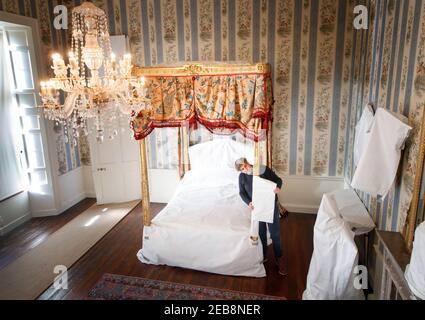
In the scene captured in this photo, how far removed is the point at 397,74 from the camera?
2484mm

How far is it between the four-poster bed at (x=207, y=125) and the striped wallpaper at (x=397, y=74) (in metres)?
1.10

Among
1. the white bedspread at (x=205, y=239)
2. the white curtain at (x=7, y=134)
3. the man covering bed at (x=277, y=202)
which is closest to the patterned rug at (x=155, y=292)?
the white bedspread at (x=205, y=239)

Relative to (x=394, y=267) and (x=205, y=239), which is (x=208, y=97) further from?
(x=394, y=267)

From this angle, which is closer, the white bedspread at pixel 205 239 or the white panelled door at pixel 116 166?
the white bedspread at pixel 205 239

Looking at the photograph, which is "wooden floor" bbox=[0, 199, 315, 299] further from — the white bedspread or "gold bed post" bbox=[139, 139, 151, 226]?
"gold bed post" bbox=[139, 139, 151, 226]

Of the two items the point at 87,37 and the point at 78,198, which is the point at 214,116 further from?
the point at 78,198

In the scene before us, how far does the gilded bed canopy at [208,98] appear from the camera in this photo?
3127 millimetres

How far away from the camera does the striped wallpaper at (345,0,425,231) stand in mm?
2113

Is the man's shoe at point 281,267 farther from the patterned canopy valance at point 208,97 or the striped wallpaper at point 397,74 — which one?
the patterned canopy valance at point 208,97

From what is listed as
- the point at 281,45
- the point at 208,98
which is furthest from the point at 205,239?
the point at 281,45

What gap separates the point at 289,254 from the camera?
3.59m

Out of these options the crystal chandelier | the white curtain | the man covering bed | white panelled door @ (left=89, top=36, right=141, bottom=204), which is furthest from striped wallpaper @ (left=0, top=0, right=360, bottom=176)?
the crystal chandelier

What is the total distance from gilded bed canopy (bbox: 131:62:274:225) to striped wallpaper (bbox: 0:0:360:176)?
1373 millimetres

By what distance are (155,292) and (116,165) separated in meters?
2.64
